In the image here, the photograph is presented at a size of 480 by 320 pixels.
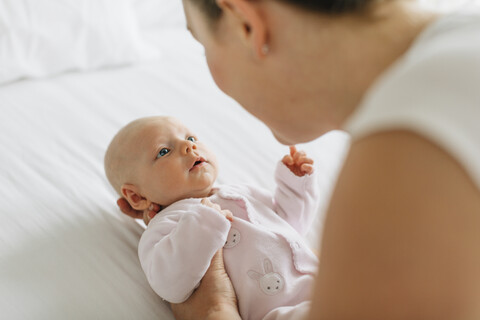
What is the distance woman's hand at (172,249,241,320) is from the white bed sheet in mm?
54

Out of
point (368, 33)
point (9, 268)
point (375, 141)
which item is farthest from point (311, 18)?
point (9, 268)

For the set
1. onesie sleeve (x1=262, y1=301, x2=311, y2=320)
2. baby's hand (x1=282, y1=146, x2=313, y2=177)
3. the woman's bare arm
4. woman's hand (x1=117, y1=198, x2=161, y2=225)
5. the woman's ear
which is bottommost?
woman's hand (x1=117, y1=198, x2=161, y2=225)

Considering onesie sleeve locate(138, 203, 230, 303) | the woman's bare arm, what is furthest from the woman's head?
onesie sleeve locate(138, 203, 230, 303)

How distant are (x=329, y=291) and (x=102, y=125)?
110cm

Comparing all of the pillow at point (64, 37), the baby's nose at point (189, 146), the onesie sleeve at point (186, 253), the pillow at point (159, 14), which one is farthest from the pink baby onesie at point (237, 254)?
the pillow at point (159, 14)

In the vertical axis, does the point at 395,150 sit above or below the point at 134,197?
above

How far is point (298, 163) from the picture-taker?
122cm

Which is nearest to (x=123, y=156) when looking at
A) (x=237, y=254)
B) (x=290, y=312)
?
(x=237, y=254)

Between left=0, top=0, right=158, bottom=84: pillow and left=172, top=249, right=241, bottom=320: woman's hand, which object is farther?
left=0, top=0, right=158, bottom=84: pillow

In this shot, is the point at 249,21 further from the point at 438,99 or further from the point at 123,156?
the point at 123,156

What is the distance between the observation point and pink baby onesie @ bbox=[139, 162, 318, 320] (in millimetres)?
983

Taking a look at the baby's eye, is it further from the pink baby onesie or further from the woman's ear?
the woman's ear

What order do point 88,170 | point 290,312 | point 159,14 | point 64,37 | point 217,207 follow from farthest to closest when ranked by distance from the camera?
point 159,14, point 64,37, point 88,170, point 217,207, point 290,312

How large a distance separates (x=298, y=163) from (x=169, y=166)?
28cm
